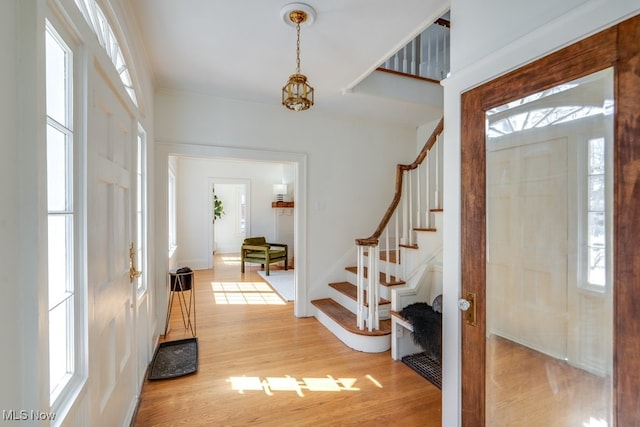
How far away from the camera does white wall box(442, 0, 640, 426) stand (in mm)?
1087

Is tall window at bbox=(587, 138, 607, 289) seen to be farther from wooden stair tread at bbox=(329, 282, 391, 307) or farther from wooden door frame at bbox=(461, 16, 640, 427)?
wooden stair tread at bbox=(329, 282, 391, 307)

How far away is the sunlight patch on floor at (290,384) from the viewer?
2.24 m

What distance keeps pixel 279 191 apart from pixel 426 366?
6010 millimetres

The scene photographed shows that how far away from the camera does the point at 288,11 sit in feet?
6.19

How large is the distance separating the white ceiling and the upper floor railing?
0.49m

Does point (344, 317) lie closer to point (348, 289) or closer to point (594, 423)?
point (348, 289)

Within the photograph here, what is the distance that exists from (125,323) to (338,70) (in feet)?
8.42

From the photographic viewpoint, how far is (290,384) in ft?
7.54

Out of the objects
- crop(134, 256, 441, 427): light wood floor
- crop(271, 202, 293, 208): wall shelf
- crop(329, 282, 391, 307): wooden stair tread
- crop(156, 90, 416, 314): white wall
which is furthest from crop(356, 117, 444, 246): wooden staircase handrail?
crop(271, 202, 293, 208): wall shelf

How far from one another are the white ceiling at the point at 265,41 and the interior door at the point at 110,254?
2.54ft

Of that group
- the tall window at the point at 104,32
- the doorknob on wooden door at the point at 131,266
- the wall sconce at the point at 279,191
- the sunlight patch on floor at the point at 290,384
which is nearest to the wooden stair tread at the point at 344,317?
the sunlight patch on floor at the point at 290,384

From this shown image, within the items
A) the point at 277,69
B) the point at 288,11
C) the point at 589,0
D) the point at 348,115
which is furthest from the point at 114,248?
the point at 348,115

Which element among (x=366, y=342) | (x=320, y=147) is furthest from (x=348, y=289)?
(x=320, y=147)

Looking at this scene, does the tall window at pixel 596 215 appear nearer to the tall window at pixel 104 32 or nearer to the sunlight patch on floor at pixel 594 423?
the sunlight patch on floor at pixel 594 423
